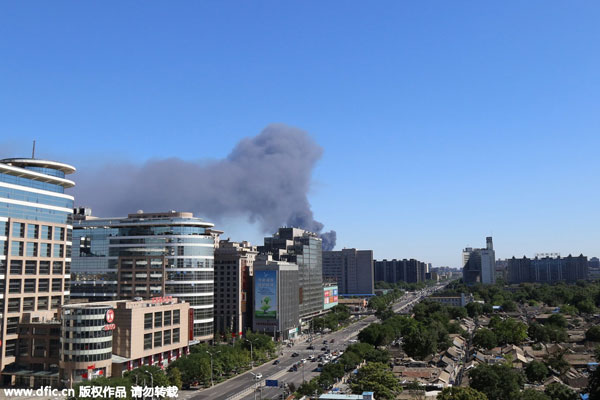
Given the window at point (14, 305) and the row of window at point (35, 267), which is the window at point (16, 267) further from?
the window at point (14, 305)

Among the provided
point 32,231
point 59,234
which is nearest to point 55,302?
point 59,234

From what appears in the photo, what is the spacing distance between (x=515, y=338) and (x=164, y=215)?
119 metres

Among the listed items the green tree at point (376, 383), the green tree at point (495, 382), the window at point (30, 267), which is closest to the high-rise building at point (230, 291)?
the window at point (30, 267)

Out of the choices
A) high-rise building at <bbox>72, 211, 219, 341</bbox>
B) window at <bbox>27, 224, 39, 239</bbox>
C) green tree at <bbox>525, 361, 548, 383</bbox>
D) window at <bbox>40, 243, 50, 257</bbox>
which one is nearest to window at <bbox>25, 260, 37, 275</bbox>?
window at <bbox>40, 243, 50, 257</bbox>

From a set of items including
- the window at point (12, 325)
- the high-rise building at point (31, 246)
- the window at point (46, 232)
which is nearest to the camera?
the window at point (12, 325)

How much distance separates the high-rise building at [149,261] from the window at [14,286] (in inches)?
1797

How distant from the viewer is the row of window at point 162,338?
11994cm

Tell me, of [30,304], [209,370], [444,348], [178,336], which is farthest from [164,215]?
[444,348]

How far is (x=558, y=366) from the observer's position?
396ft

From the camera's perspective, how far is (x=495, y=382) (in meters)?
93.4

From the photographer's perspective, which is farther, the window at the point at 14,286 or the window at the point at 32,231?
the window at the point at 32,231

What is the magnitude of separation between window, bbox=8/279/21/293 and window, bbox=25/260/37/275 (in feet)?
9.95

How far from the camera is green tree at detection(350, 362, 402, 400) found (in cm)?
9012

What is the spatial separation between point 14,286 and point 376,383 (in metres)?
79.2
